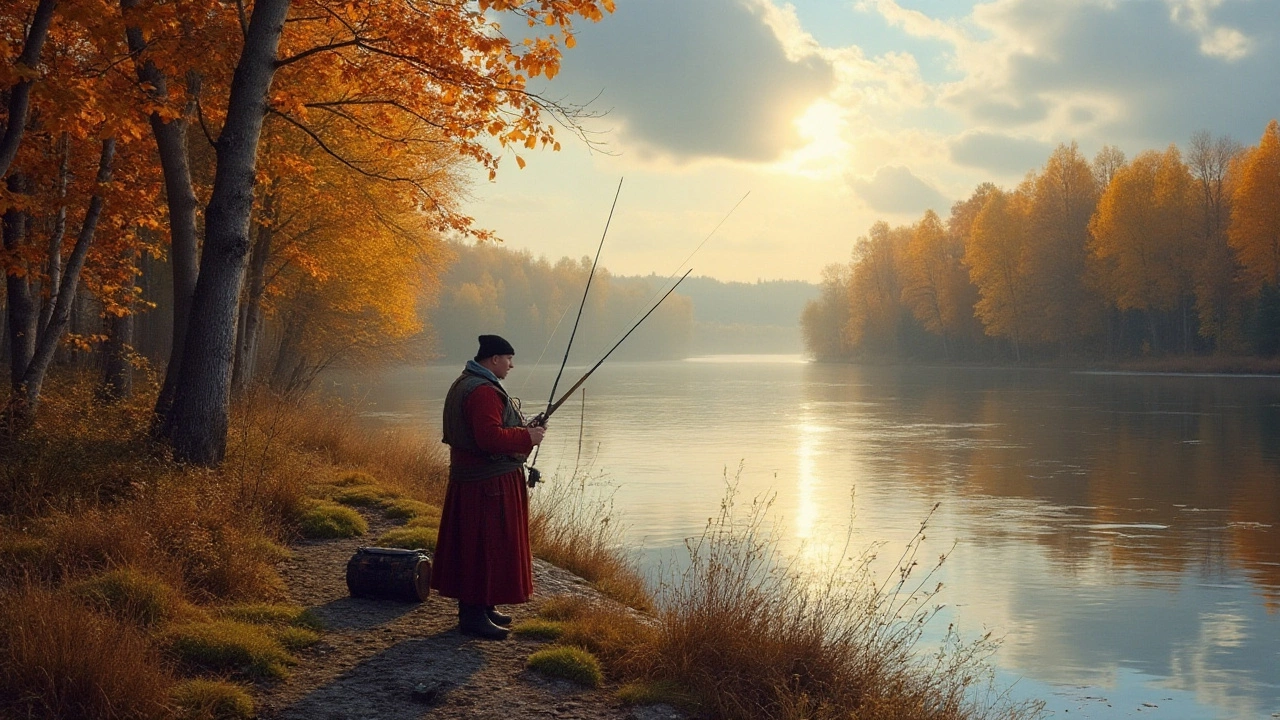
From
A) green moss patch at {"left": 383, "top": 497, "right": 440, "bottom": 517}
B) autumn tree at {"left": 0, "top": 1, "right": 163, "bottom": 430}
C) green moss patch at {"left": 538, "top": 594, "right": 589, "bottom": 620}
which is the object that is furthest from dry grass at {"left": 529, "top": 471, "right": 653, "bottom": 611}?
autumn tree at {"left": 0, "top": 1, "right": 163, "bottom": 430}

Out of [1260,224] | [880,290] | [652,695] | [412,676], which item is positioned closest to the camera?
[412,676]

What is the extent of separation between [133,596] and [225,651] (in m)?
0.76

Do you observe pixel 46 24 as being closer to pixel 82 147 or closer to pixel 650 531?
pixel 82 147

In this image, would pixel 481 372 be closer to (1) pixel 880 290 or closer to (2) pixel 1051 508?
(2) pixel 1051 508

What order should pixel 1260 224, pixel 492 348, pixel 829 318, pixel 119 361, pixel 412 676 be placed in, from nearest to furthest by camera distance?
1. pixel 412 676
2. pixel 492 348
3. pixel 119 361
4. pixel 1260 224
5. pixel 829 318

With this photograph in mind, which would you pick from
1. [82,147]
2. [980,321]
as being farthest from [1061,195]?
[82,147]

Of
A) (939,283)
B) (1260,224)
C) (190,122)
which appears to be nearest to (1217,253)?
(1260,224)

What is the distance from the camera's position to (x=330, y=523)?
10055 millimetres

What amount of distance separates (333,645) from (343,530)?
3.40 m

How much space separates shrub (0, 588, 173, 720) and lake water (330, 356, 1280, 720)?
6310mm

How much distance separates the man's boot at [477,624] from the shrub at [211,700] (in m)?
1.70

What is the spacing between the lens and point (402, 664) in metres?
6.49

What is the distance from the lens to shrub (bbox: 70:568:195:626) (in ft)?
20.8

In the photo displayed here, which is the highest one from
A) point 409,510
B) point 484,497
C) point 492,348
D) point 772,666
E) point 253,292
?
point 253,292
